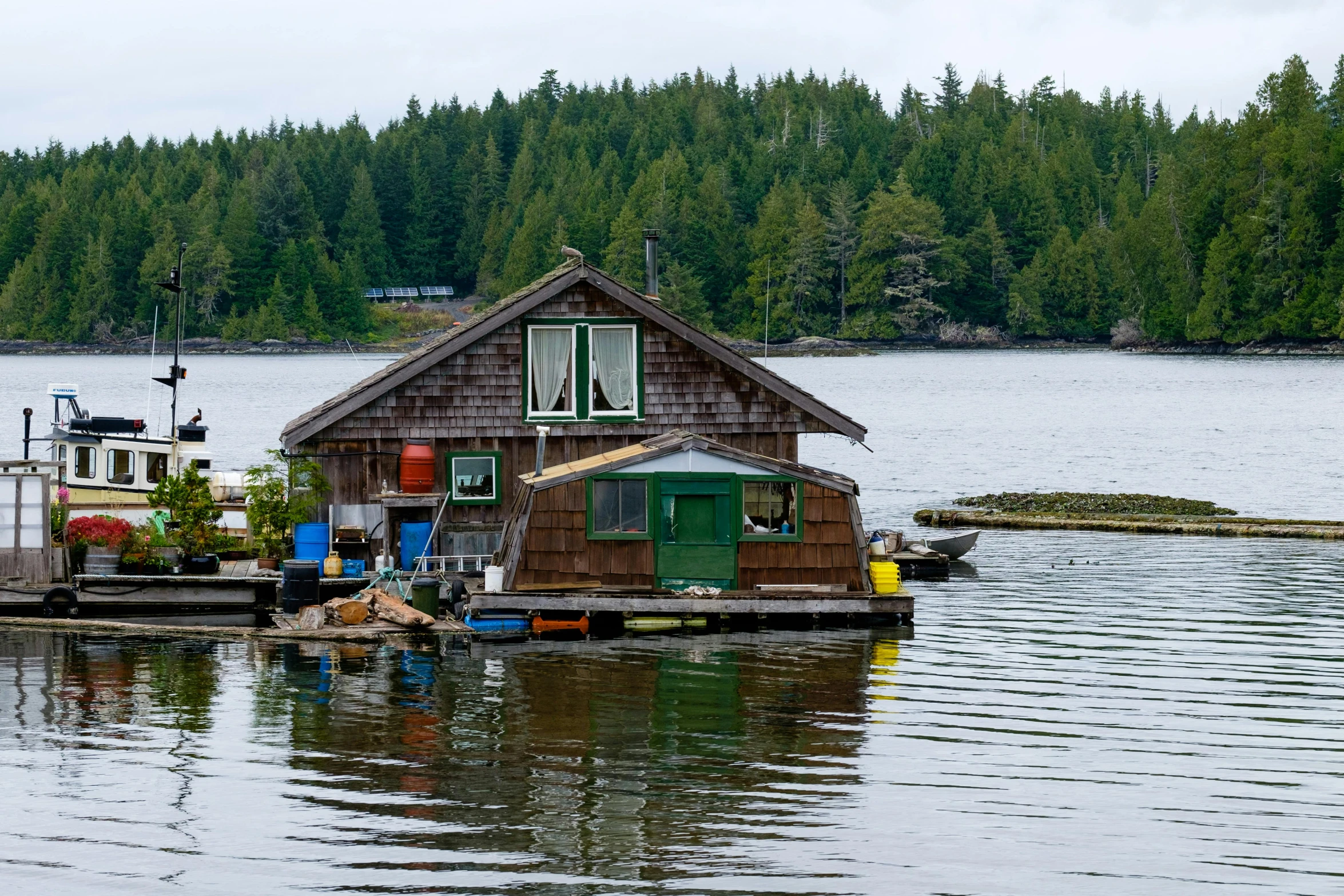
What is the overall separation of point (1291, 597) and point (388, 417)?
752 inches

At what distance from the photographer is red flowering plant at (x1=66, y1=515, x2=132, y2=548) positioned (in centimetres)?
2934

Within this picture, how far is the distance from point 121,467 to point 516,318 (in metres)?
11.0

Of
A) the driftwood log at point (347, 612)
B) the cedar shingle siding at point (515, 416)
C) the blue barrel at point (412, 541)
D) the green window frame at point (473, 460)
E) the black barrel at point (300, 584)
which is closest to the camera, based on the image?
the driftwood log at point (347, 612)

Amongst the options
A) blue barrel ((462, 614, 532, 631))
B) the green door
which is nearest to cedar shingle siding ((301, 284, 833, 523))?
the green door

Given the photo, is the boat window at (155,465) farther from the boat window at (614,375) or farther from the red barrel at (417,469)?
the boat window at (614,375)

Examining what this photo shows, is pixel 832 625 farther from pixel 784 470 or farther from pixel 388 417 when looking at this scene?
pixel 388 417

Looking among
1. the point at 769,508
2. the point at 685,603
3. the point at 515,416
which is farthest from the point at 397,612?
the point at 769,508

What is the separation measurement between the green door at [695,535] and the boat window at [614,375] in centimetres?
350

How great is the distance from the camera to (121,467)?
35.8 meters

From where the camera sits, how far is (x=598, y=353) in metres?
31.0

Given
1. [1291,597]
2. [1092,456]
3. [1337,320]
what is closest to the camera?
[1291,597]

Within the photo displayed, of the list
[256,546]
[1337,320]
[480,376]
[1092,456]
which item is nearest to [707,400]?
[480,376]

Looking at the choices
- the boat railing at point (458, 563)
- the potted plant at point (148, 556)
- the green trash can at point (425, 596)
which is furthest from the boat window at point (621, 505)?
the potted plant at point (148, 556)

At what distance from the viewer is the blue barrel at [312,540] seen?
3005cm
